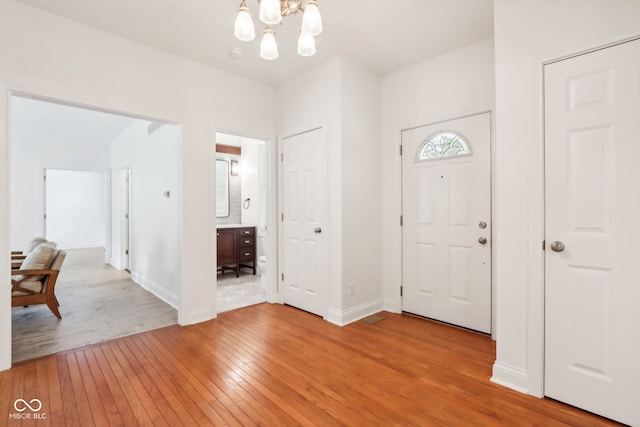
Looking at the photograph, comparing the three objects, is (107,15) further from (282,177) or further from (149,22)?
(282,177)

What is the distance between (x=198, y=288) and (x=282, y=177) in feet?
5.47

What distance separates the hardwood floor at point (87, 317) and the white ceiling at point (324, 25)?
9.44ft

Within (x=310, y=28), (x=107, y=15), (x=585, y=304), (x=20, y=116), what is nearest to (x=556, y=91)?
(x=585, y=304)

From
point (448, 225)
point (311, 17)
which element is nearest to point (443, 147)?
point (448, 225)

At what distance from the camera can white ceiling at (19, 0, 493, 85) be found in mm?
2375

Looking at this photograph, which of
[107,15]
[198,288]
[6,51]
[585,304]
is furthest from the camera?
[198,288]

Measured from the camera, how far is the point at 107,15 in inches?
98.1

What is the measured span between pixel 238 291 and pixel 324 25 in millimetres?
3606

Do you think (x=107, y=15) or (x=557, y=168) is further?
(x=107, y=15)

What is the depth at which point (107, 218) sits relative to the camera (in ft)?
23.1

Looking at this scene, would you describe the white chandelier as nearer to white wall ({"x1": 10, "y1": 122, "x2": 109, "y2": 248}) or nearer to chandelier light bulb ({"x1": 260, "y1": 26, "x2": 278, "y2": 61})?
chandelier light bulb ({"x1": 260, "y1": 26, "x2": 278, "y2": 61})

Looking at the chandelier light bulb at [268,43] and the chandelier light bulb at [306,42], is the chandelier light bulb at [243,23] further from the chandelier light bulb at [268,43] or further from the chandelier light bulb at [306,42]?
the chandelier light bulb at [306,42]

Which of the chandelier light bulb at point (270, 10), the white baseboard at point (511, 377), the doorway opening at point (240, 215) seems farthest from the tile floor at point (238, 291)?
the chandelier light bulb at point (270, 10)

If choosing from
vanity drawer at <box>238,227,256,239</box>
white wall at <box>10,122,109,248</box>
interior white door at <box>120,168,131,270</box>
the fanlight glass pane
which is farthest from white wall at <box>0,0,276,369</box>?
white wall at <box>10,122,109,248</box>
